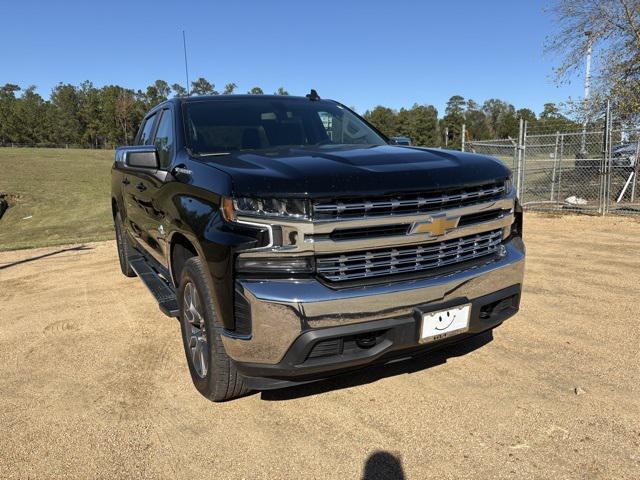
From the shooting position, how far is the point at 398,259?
276cm

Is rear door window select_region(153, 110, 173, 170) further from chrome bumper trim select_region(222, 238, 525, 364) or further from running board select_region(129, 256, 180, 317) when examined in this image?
chrome bumper trim select_region(222, 238, 525, 364)

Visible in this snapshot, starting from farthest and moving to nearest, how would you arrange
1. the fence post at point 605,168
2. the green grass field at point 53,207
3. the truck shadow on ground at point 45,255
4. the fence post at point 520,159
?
the green grass field at point 53,207 → the fence post at point 520,159 → the fence post at point 605,168 → the truck shadow on ground at point 45,255

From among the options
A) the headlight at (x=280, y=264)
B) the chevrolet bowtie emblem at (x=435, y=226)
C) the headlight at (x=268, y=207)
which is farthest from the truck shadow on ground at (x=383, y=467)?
the headlight at (x=268, y=207)

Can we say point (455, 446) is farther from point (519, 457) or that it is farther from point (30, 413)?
point (30, 413)

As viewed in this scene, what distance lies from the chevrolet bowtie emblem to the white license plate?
0.42m

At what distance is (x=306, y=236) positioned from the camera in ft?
8.39

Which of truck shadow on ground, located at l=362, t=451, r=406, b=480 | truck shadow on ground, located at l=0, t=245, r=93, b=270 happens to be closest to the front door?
truck shadow on ground, located at l=362, t=451, r=406, b=480

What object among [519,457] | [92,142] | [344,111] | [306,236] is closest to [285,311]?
[306,236]

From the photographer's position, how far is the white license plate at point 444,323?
108 inches

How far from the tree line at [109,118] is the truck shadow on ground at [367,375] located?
82438 millimetres

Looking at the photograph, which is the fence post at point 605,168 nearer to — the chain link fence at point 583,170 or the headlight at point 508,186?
the chain link fence at point 583,170

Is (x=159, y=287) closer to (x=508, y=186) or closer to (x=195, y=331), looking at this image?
(x=195, y=331)

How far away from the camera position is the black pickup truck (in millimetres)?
2557

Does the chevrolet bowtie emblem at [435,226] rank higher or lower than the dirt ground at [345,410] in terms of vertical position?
higher
